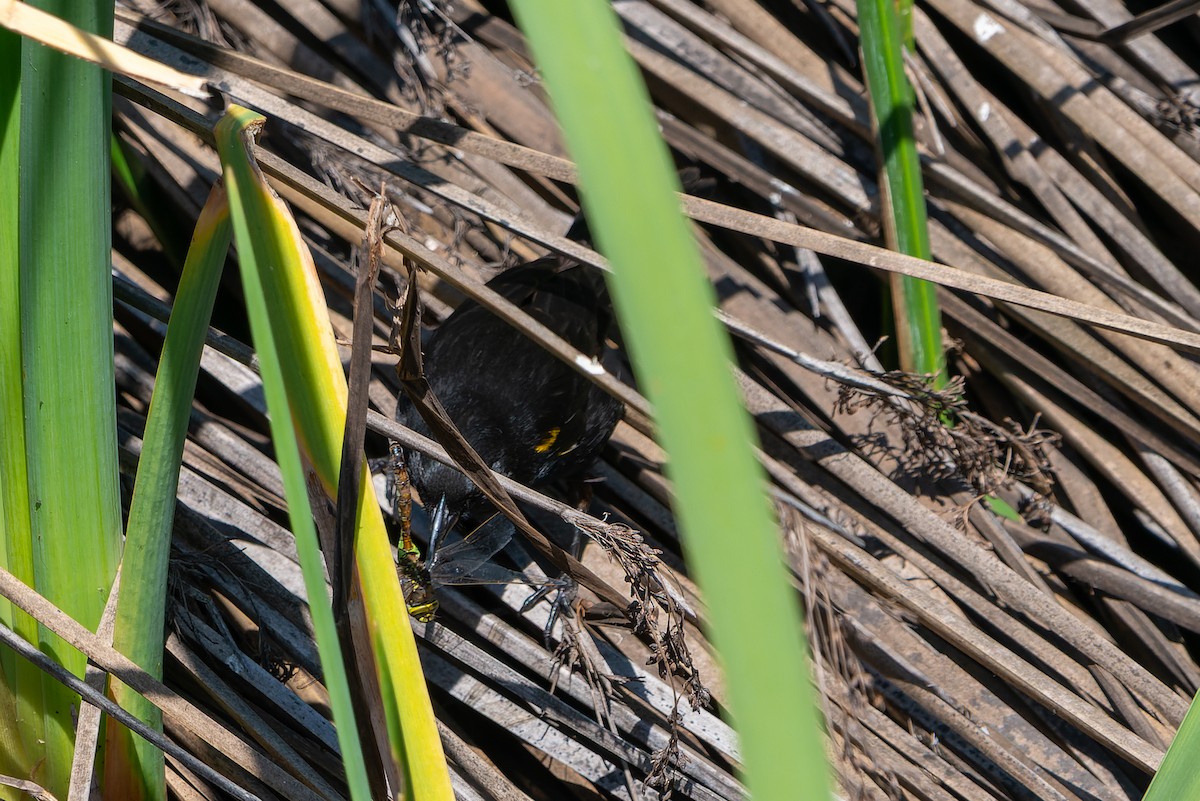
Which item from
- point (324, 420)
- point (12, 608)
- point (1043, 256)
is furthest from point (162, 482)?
point (1043, 256)

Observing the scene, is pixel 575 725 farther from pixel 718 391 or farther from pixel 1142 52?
pixel 1142 52

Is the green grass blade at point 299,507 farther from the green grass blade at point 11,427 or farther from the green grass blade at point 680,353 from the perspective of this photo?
the green grass blade at point 11,427

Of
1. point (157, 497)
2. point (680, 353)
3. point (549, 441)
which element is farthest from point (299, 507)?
point (549, 441)


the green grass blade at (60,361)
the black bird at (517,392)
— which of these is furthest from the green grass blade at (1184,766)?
the black bird at (517,392)

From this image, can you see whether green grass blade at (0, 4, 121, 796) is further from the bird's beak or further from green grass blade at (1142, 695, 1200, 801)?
green grass blade at (1142, 695, 1200, 801)

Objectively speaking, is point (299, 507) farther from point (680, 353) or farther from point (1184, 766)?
point (1184, 766)

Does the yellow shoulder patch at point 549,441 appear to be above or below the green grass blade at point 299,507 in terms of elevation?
below
